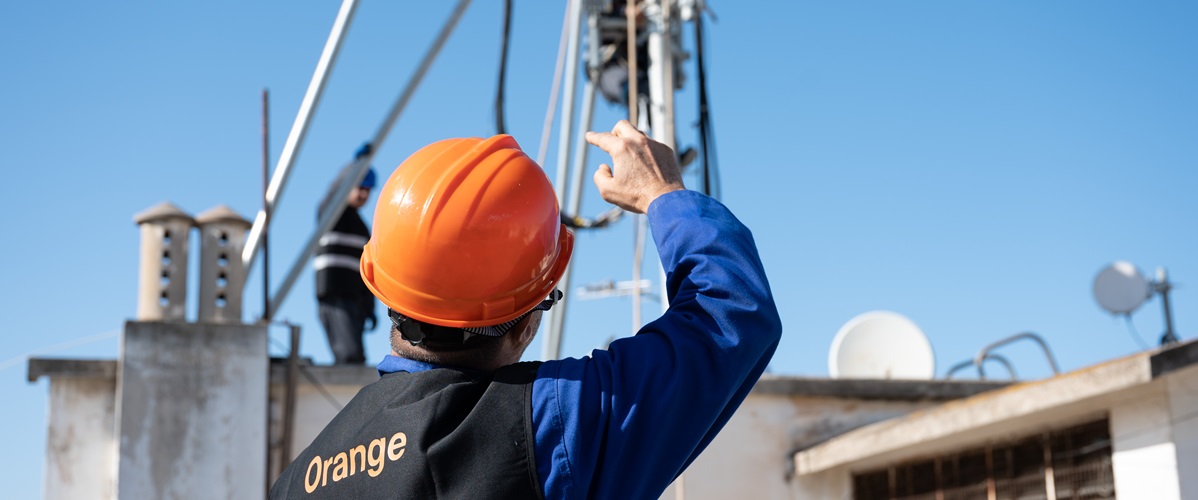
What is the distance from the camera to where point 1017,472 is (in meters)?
6.49

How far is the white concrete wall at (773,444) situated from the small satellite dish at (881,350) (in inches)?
16.6

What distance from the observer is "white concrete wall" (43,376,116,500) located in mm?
7039

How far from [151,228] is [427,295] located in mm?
5706

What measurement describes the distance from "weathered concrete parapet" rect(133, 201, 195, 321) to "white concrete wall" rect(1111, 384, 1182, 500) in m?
4.93

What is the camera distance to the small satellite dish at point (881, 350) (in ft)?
28.3

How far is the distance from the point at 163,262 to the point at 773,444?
12.5 ft

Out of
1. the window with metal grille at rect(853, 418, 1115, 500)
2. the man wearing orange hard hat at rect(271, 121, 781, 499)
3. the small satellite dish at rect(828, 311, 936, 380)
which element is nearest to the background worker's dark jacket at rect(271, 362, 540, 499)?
the man wearing orange hard hat at rect(271, 121, 781, 499)

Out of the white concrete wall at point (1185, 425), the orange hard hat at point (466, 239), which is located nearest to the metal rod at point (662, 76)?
the white concrete wall at point (1185, 425)

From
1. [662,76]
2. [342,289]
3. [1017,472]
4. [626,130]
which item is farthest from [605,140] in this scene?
[342,289]

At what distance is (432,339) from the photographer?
2.23 metres

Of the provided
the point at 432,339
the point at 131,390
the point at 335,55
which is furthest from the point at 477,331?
the point at 335,55

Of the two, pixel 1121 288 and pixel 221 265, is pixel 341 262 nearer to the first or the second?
pixel 221 265

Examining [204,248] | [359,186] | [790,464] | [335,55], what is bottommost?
[790,464]

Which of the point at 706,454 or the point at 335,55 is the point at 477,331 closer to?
the point at 706,454
